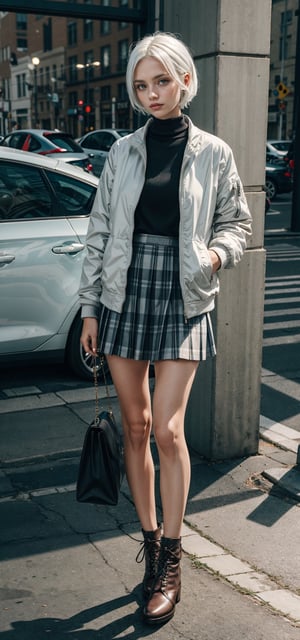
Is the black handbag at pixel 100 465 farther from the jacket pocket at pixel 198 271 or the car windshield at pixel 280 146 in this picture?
the car windshield at pixel 280 146

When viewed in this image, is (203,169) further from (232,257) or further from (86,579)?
(86,579)

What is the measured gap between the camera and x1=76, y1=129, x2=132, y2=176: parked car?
21906 millimetres

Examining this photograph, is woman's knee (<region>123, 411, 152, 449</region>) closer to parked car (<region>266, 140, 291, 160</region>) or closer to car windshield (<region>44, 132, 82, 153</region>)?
car windshield (<region>44, 132, 82, 153</region>)

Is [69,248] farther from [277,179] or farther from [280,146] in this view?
[280,146]

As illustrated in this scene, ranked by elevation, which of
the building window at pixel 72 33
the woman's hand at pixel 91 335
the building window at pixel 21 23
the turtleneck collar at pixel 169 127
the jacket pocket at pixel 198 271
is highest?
the building window at pixel 21 23

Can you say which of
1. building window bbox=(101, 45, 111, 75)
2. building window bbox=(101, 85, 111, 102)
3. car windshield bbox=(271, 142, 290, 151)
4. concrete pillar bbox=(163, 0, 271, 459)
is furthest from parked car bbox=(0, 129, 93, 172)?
building window bbox=(101, 85, 111, 102)

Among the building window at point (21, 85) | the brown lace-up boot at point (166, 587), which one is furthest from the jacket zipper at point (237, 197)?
the building window at point (21, 85)

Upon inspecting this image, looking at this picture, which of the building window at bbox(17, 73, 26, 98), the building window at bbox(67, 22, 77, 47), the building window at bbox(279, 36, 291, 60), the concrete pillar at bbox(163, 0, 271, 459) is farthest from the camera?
the building window at bbox(17, 73, 26, 98)

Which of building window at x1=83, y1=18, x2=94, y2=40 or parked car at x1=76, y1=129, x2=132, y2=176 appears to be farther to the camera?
building window at x1=83, y1=18, x2=94, y2=40

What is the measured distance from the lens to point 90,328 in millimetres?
3090

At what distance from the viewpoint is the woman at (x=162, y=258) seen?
2.89 metres

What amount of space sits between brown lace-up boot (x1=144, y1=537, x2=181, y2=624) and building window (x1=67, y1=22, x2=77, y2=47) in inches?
3022

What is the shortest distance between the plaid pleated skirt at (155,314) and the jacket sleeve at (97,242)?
13 cm

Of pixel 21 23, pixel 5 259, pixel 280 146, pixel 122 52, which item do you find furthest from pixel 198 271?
pixel 21 23
